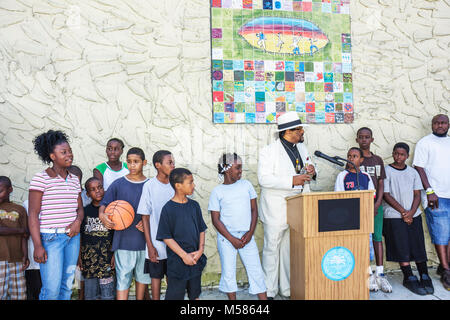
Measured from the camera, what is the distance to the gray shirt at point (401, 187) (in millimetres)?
3934

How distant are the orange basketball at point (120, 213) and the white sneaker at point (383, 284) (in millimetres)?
2910

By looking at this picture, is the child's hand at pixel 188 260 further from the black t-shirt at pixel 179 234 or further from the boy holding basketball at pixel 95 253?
the boy holding basketball at pixel 95 253

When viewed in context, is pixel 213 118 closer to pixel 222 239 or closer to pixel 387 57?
pixel 222 239

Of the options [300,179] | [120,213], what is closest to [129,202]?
[120,213]

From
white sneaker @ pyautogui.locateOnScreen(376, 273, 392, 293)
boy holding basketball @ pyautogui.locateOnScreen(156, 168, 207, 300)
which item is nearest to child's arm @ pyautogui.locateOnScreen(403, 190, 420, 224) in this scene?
white sneaker @ pyautogui.locateOnScreen(376, 273, 392, 293)

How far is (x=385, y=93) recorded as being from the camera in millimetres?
4602

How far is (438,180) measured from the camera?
13.6ft

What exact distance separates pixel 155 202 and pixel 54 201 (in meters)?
0.84

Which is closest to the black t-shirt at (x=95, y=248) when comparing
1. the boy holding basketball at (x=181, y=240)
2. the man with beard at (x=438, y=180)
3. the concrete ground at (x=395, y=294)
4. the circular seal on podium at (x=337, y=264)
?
the boy holding basketball at (x=181, y=240)

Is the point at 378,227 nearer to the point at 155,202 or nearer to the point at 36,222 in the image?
the point at 155,202

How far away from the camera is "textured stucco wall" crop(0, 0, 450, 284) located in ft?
12.8

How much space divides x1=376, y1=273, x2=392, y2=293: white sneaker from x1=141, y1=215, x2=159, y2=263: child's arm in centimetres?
262

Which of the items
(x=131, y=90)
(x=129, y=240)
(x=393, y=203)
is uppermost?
(x=131, y=90)
